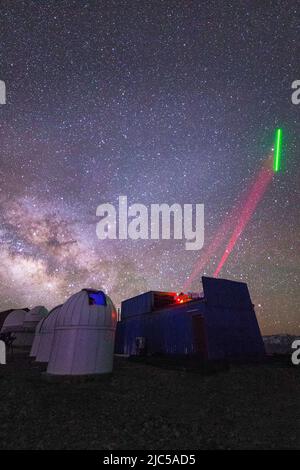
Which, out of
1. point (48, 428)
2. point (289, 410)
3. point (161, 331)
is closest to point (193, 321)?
point (161, 331)

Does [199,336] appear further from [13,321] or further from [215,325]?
[13,321]

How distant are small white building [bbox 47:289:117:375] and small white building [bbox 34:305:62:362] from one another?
676 cm

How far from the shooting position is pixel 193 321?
69.3 ft

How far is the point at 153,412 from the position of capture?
933cm

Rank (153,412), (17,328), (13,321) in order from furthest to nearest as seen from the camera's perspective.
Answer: (13,321)
(17,328)
(153,412)

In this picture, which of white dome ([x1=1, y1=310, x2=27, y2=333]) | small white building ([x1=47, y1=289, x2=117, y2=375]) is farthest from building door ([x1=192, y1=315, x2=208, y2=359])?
white dome ([x1=1, y1=310, x2=27, y2=333])

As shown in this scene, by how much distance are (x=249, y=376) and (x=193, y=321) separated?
6565 millimetres

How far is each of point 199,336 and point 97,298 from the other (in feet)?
27.2

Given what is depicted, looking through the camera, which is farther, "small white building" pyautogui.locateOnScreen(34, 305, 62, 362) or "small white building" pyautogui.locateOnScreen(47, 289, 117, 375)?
"small white building" pyautogui.locateOnScreen(34, 305, 62, 362)

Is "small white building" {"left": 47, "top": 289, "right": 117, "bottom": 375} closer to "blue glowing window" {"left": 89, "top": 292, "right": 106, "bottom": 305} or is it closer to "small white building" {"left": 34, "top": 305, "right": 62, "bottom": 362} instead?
"blue glowing window" {"left": 89, "top": 292, "right": 106, "bottom": 305}

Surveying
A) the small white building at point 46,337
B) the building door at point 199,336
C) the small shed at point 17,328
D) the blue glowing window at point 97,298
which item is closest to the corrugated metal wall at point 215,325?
the building door at point 199,336

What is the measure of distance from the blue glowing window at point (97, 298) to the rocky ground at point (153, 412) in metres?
3.77

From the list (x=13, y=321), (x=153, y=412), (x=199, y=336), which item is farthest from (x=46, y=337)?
(x=13, y=321)

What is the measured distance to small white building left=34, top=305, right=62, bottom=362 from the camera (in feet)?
70.7
